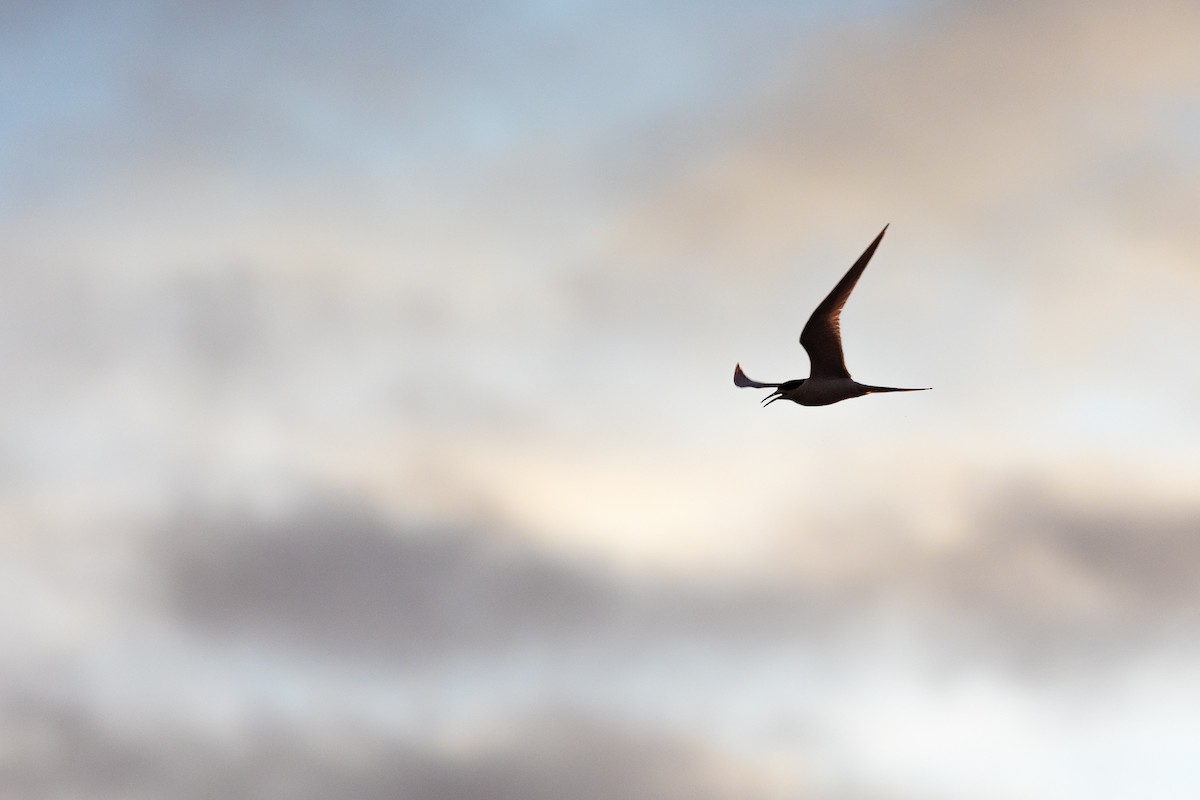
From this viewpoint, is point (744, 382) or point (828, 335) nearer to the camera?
point (828, 335)

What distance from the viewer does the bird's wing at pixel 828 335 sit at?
58.4 metres

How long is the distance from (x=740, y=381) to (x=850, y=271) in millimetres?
15816

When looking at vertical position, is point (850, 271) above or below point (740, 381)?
below

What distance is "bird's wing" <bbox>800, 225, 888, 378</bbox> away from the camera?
2298 inches

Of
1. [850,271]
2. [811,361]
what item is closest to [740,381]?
[811,361]

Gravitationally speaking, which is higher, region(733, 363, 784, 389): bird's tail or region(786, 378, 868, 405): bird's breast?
region(733, 363, 784, 389): bird's tail

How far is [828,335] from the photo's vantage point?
60344 mm

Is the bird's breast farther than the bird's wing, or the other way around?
the bird's breast

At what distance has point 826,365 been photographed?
6197cm

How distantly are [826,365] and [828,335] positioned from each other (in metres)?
2.03

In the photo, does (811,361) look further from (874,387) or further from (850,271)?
(850,271)

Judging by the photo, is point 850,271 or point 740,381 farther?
point 740,381

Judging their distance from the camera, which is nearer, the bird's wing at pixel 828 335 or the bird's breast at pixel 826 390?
the bird's wing at pixel 828 335

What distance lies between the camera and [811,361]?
62250mm
